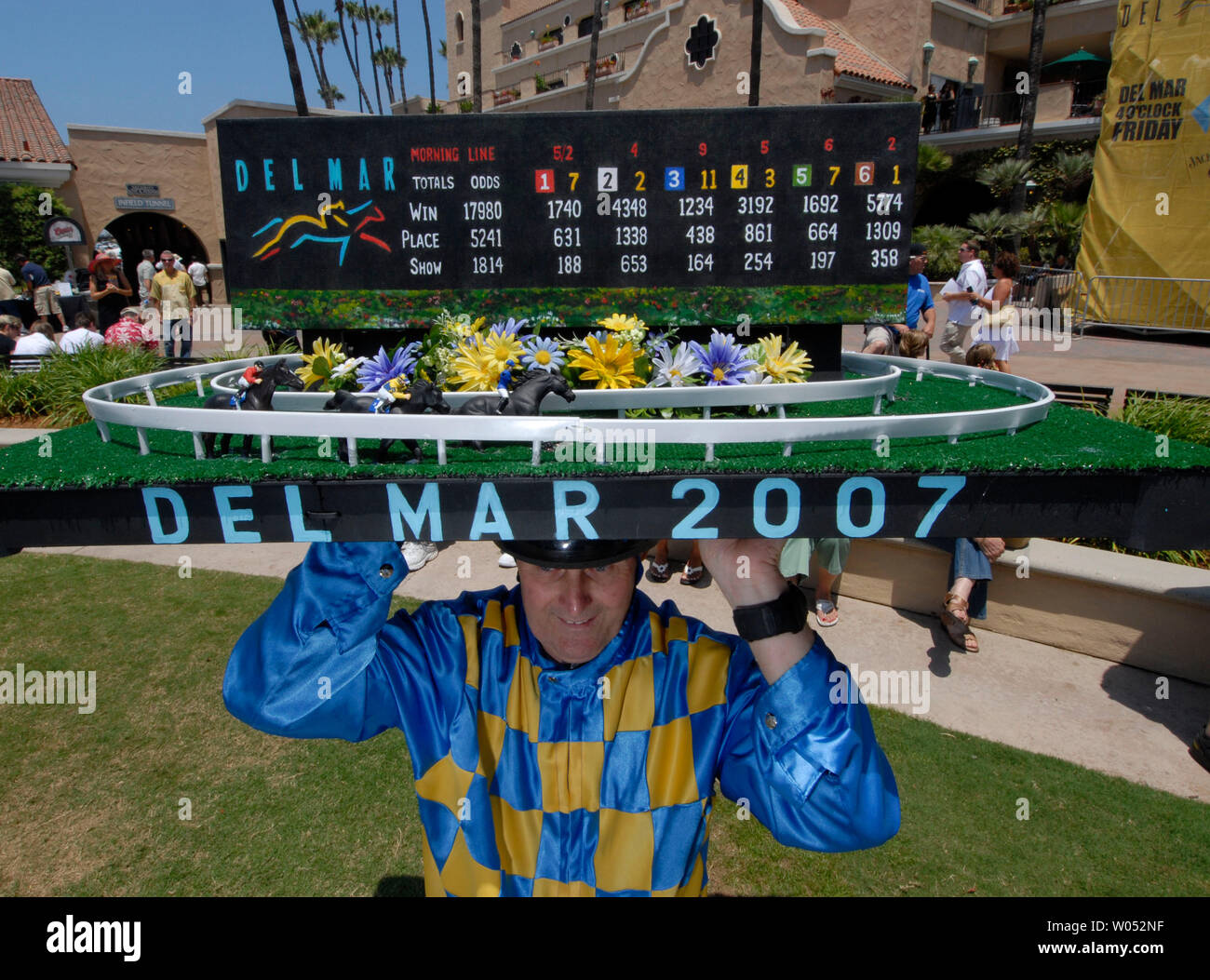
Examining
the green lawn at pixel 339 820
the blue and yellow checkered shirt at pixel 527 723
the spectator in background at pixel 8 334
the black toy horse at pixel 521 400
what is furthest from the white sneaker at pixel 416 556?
the spectator in background at pixel 8 334

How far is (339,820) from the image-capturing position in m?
3.96

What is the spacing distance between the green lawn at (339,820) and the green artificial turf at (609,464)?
2.51 metres

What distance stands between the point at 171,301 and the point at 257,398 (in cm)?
1355

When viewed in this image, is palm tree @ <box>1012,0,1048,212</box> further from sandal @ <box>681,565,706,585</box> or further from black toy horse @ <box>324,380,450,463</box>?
black toy horse @ <box>324,380,450,463</box>

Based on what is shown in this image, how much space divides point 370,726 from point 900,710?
3.75 m

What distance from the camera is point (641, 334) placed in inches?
113

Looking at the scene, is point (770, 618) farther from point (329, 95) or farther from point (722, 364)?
point (329, 95)

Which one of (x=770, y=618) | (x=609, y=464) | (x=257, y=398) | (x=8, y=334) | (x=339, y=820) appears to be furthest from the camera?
(x=8, y=334)

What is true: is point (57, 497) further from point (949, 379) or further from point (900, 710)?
point (900, 710)

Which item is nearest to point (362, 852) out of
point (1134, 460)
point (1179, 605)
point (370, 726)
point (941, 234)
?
point (370, 726)

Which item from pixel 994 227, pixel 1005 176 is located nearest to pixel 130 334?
pixel 994 227

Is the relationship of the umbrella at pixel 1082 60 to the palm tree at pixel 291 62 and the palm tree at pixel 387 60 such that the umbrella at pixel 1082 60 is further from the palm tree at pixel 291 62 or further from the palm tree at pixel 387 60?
the palm tree at pixel 387 60

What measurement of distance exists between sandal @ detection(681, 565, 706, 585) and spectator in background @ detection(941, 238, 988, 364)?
17.5 feet

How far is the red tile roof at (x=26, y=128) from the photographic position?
24.6 metres
